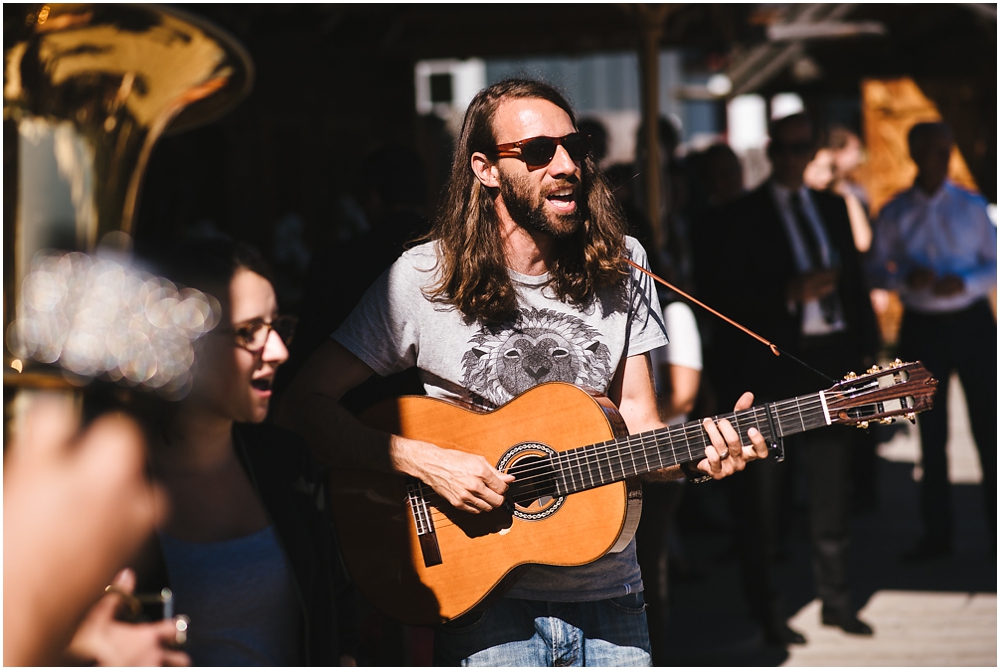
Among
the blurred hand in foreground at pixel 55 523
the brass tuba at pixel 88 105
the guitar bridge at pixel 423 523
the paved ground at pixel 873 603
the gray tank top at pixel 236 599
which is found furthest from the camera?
the paved ground at pixel 873 603

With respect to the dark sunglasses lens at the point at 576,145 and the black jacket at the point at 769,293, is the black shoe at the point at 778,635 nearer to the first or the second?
the black jacket at the point at 769,293

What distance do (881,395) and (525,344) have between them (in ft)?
2.55

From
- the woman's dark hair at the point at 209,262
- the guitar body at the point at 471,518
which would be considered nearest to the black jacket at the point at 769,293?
the guitar body at the point at 471,518

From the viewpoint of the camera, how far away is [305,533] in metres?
2.09

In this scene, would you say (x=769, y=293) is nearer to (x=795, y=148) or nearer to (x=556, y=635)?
(x=795, y=148)

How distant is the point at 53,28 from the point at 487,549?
1859mm

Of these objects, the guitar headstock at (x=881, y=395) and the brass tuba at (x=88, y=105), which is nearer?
the guitar headstock at (x=881, y=395)

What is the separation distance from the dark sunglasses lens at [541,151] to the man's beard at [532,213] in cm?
5

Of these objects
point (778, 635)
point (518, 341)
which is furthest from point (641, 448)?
point (778, 635)

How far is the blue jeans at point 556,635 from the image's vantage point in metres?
2.26

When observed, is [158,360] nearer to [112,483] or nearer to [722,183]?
[112,483]

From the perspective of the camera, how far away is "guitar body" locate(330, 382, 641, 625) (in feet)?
7.51

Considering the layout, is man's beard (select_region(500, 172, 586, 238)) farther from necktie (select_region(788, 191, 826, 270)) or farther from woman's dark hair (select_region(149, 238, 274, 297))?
necktie (select_region(788, 191, 826, 270))

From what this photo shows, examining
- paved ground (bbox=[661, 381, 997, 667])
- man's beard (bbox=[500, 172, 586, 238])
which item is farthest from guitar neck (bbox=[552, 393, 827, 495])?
paved ground (bbox=[661, 381, 997, 667])
